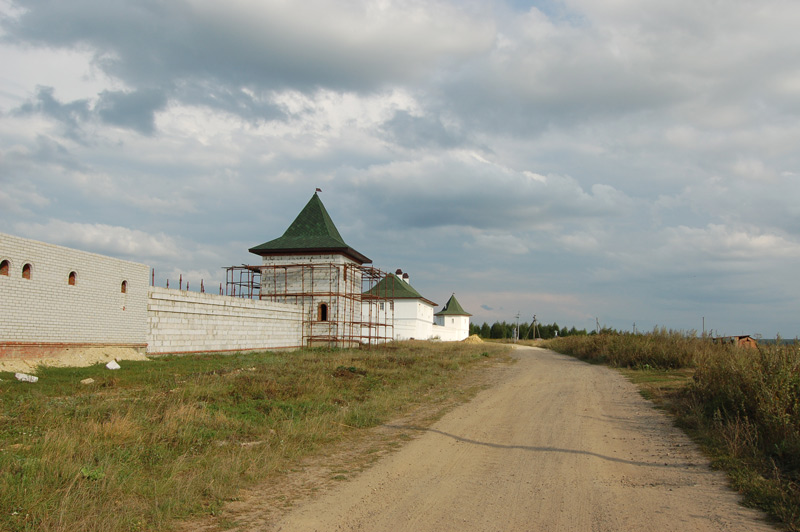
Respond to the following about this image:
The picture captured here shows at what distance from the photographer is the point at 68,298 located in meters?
16.2

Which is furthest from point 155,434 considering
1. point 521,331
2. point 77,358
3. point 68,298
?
point 521,331

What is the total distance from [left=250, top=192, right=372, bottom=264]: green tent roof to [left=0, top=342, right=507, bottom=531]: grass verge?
18439 millimetres

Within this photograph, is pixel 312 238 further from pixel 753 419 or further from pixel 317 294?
pixel 753 419

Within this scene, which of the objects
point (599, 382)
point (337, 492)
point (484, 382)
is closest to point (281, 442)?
point (337, 492)

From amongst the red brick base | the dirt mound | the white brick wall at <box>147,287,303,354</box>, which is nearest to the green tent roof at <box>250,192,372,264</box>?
the white brick wall at <box>147,287,303,354</box>

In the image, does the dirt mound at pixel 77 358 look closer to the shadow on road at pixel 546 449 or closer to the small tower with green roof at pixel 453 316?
the shadow on road at pixel 546 449

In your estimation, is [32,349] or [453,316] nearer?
[32,349]

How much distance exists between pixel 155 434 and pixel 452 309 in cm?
6341

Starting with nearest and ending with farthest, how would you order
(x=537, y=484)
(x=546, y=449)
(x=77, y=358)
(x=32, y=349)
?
1. (x=537, y=484)
2. (x=546, y=449)
3. (x=32, y=349)
4. (x=77, y=358)

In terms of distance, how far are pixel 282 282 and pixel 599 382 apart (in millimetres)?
22136

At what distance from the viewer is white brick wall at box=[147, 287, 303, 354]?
20.3 metres

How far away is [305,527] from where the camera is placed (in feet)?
16.0

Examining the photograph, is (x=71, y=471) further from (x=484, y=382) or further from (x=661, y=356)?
(x=661, y=356)

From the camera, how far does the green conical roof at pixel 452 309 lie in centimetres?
6950
